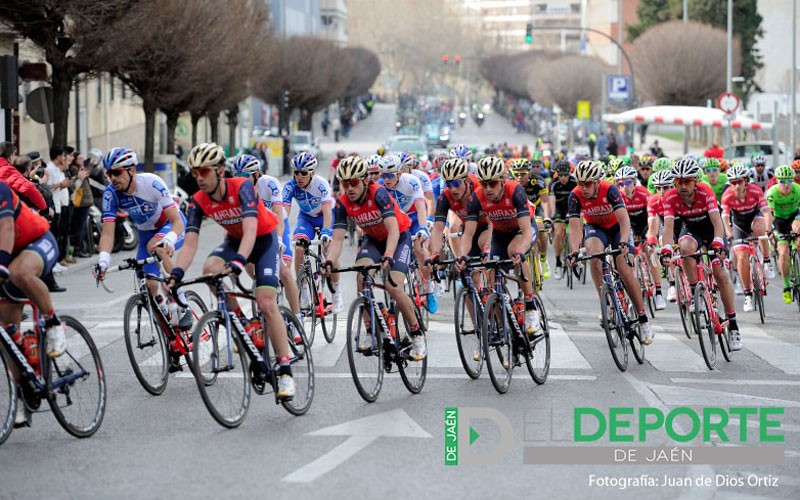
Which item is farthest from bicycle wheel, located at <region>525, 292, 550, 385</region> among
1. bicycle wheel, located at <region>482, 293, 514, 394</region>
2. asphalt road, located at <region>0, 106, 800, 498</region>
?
bicycle wheel, located at <region>482, 293, 514, 394</region>

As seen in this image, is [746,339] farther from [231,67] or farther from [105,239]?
[231,67]

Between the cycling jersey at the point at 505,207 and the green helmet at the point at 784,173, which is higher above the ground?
the green helmet at the point at 784,173

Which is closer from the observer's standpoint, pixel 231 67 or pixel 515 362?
pixel 515 362

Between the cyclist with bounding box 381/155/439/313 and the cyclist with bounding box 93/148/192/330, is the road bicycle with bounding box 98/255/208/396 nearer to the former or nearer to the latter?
the cyclist with bounding box 93/148/192/330

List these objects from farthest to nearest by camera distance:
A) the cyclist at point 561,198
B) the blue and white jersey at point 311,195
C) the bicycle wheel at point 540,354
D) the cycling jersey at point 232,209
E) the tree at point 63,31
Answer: the tree at point 63,31, the cyclist at point 561,198, the blue and white jersey at point 311,195, the bicycle wheel at point 540,354, the cycling jersey at point 232,209

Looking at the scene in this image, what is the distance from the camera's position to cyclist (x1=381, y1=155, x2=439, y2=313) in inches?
604

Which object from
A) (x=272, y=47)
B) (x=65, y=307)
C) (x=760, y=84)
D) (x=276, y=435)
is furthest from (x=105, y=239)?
(x=760, y=84)

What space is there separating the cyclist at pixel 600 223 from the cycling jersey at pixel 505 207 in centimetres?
69

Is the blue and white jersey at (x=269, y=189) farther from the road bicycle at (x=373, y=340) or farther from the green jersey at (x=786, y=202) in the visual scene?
the green jersey at (x=786, y=202)

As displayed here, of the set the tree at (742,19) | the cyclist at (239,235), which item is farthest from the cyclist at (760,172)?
the tree at (742,19)

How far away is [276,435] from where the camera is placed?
9.17m

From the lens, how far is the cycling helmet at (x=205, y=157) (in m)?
9.71

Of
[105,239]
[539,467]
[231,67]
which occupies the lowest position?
[539,467]

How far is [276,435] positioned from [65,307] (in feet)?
28.9
